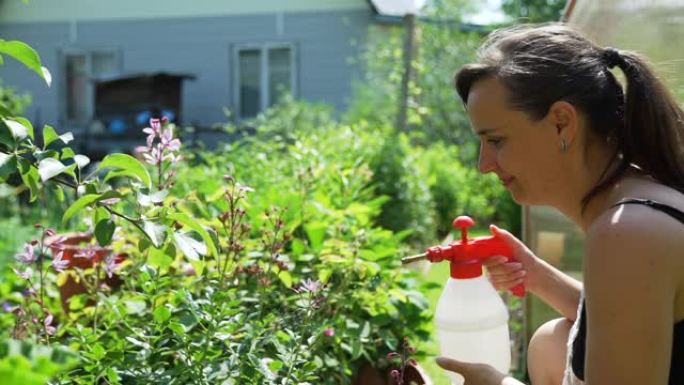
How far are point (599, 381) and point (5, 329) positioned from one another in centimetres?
236

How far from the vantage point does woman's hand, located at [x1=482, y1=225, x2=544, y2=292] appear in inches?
95.9

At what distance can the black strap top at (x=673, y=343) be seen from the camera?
5.70ft

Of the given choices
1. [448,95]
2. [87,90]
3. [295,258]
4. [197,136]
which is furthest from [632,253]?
[87,90]

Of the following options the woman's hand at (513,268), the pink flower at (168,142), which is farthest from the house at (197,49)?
the pink flower at (168,142)

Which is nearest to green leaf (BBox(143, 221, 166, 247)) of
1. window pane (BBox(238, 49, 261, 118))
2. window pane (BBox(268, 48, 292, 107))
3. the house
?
the house

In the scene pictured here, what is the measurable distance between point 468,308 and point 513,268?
0.19 metres

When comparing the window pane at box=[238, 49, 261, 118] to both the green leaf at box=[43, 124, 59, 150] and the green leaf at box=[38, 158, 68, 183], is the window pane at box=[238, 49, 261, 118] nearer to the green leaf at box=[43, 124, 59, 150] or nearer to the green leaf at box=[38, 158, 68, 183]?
the green leaf at box=[43, 124, 59, 150]

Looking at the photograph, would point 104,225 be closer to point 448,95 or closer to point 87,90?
point 448,95

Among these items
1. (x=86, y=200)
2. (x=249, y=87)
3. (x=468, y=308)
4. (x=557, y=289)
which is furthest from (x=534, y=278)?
(x=249, y=87)

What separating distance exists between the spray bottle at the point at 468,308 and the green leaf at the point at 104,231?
0.84m

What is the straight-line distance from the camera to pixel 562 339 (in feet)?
7.87

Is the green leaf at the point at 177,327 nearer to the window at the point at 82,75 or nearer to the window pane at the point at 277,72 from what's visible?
the window pane at the point at 277,72

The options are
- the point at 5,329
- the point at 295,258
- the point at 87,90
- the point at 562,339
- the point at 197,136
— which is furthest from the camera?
the point at 87,90

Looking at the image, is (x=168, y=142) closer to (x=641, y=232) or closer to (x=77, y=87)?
(x=641, y=232)
